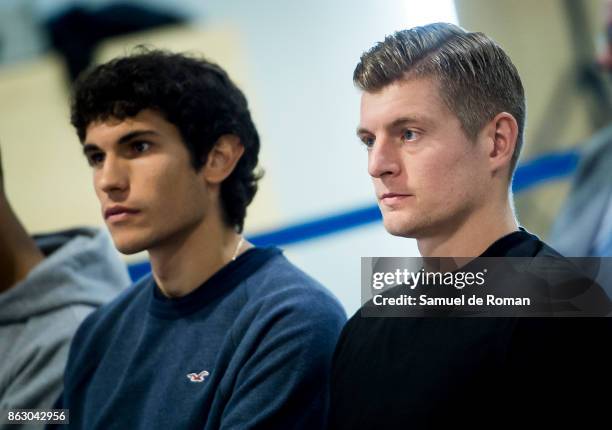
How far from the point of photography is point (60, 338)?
71.2 inches

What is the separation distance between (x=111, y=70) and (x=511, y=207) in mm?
782

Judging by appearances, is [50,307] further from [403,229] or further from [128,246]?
[403,229]

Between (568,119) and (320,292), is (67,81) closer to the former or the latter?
(568,119)

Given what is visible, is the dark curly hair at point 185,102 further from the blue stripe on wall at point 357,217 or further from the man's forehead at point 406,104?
the man's forehead at point 406,104

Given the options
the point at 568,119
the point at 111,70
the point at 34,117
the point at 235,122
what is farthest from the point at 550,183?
the point at 34,117

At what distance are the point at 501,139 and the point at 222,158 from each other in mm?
617

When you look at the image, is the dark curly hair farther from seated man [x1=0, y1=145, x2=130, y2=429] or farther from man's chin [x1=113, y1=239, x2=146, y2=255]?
seated man [x1=0, y1=145, x2=130, y2=429]

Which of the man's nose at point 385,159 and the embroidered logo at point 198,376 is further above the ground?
the man's nose at point 385,159

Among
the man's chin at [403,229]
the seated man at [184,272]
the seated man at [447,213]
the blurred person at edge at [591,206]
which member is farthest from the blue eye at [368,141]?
the blurred person at edge at [591,206]

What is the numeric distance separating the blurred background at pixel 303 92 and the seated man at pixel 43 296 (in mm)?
374

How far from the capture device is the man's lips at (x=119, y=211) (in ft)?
5.15

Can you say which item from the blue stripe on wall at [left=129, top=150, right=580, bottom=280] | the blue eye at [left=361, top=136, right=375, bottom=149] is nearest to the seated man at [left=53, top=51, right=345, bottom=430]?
the blue stripe on wall at [left=129, top=150, right=580, bottom=280]

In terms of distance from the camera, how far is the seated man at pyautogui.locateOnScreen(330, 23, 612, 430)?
1108 mm

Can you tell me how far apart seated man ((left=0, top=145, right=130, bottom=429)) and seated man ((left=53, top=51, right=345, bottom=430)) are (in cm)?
8
